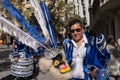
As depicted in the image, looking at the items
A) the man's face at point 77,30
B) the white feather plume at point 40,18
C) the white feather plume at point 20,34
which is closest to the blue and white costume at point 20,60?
the white feather plume at point 20,34

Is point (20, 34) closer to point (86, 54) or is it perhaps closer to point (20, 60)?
point (86, 54)

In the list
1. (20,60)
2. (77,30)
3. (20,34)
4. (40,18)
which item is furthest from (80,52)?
(20,60)

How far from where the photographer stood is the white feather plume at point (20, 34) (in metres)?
5.11

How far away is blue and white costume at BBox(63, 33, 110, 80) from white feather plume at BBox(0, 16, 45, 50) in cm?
41

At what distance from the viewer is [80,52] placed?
4.83 m

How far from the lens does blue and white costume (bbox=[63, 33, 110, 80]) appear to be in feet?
15.0

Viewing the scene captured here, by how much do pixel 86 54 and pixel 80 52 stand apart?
106 mm

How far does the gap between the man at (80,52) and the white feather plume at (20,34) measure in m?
0.45

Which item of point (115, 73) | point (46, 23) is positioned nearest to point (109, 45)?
point (115, 73)

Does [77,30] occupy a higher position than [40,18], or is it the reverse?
[40,18]

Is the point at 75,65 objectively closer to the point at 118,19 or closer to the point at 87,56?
the point at 87,56

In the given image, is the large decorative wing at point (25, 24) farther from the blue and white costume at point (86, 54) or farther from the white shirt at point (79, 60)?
the white shirt at point (79, 60)

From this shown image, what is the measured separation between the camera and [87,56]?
185 inches

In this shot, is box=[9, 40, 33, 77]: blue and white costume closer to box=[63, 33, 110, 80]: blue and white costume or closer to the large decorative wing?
the large decorative wing
